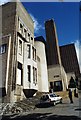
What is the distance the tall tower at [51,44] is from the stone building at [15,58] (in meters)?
30.1

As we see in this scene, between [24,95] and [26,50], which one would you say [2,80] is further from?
[26,50]

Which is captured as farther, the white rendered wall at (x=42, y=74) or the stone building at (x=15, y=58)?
the white rendered wall at (x=42, y=74)

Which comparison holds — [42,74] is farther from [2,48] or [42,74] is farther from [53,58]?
[53,58]

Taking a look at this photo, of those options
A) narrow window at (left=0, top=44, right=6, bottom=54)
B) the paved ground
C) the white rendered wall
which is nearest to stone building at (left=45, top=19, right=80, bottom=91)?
the white rendered wall

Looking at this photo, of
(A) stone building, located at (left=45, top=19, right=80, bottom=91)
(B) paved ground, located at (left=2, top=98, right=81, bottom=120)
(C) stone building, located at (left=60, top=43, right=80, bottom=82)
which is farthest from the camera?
(C) stone building, located at (left=60, top=43, right=80, bottom=82)

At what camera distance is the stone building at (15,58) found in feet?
78.7

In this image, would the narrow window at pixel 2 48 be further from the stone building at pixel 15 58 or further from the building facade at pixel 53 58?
the building facade at pixel 53 58

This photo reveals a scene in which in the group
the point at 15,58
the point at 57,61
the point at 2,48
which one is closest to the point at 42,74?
the point at 15,58

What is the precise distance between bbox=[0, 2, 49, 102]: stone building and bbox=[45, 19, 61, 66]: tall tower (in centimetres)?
3008

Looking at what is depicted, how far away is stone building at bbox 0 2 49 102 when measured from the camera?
24.0 meters

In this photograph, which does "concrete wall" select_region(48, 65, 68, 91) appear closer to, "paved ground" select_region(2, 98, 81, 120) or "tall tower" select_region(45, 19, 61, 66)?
"tall tower" select_region(45, 19, 61, 66)

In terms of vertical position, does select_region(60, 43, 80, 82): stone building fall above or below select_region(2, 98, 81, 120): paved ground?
above

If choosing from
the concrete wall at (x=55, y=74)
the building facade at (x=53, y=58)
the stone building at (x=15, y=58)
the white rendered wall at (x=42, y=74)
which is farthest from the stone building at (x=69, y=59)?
the stone building at (x=15, y=58)

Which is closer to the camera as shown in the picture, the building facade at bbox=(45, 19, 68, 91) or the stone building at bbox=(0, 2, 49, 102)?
the stone building at bbox=(0, 2, 49, 102)
